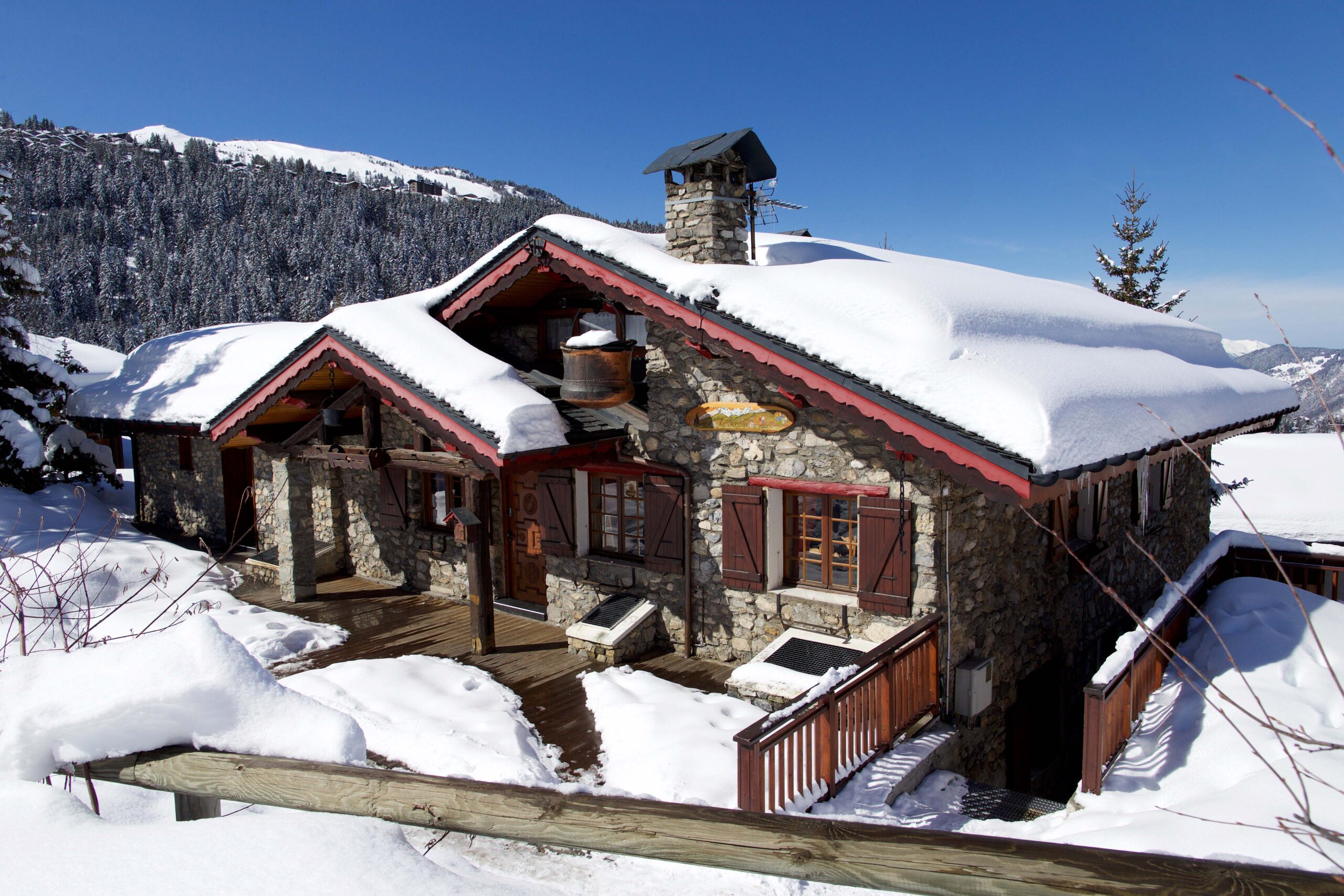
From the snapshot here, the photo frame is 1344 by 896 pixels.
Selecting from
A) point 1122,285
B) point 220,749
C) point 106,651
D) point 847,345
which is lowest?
point 220,749

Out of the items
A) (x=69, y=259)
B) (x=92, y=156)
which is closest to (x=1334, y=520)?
(x=69, y=259)

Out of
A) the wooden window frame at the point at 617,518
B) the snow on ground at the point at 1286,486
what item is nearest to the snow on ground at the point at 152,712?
the wooden window frame at the point at 617,518

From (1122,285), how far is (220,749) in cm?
2610

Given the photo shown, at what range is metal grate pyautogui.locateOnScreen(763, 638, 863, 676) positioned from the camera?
7.44m

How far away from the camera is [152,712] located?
2.69m

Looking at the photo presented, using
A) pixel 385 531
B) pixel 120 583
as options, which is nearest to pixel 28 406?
pixel 120 583

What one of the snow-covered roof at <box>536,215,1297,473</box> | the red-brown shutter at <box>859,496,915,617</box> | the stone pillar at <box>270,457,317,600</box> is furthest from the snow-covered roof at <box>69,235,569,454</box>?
the red-brown shutter at <box>859,496,915,617</box>

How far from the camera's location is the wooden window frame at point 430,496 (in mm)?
12148

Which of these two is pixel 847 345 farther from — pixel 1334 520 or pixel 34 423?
pixel 1334 520

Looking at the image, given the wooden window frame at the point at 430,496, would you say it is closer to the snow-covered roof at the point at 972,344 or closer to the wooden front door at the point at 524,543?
the wooden front door at the point at 524,543

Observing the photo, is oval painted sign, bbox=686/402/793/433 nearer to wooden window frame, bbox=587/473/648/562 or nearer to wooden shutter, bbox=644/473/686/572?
wooden shutter, bbox=644/473/686/572

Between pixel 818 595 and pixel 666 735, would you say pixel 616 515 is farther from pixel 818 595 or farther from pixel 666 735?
pixel 666 735

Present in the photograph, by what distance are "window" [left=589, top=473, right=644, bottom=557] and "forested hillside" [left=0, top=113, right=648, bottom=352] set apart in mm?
65192

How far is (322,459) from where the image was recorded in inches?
423
